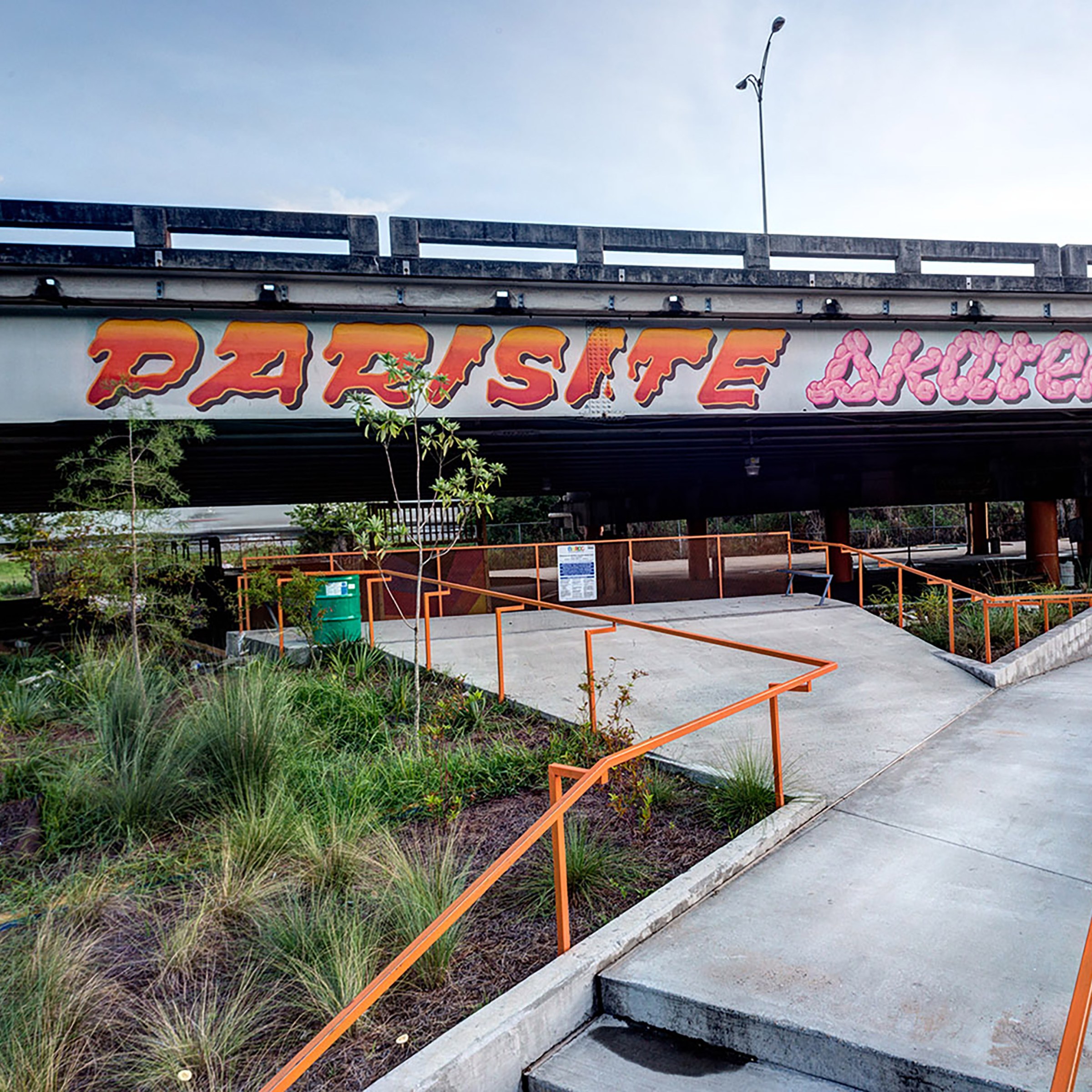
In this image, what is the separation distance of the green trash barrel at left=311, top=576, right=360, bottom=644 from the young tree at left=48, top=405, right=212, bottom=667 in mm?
1612

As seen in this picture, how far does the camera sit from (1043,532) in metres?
23.6

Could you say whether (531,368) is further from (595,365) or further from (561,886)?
(561,886)

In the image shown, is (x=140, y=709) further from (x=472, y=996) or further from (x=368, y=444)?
(x=368, y=444)

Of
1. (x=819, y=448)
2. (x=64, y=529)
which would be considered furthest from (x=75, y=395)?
(x=819, y=448)

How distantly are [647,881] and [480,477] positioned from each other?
164 inches

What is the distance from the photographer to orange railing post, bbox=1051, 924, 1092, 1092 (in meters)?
1.82

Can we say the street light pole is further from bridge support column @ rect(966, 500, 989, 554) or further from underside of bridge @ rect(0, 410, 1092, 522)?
bridge support column @ rect(966, 500, 989, 554)

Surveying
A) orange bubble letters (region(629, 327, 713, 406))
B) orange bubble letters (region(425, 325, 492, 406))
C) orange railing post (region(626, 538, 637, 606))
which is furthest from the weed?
orange bubble letters (region(629, 327, 713, 406))

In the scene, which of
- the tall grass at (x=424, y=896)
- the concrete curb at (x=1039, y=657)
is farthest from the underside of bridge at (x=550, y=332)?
the tall grass at (x=424, y=896)

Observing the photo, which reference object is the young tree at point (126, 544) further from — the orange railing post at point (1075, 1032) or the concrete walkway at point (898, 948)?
the orange railing post at point (1075, 1032)

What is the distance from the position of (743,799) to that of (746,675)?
4.40 meters

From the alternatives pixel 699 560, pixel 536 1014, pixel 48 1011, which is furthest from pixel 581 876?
pixel 699 560

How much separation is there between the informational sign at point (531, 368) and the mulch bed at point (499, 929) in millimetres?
5513

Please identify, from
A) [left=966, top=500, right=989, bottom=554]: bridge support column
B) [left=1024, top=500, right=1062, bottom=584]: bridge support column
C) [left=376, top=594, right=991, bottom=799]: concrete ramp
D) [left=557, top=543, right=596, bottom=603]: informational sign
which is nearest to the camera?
[left=376, top=594, right=991, bottom=799]: concrete ramp
